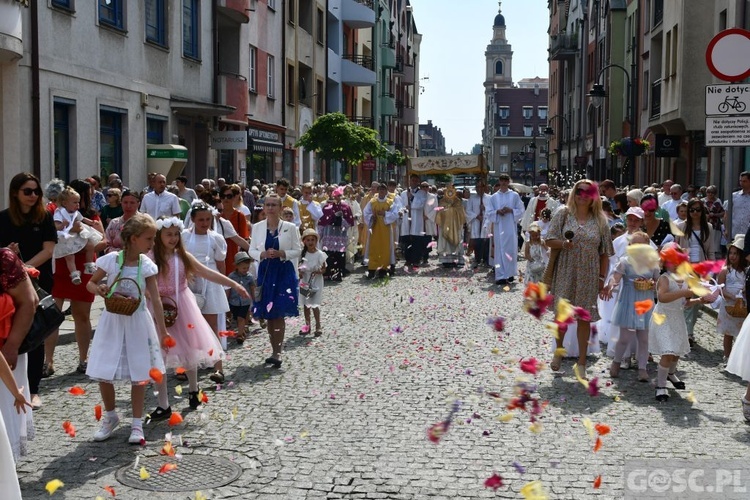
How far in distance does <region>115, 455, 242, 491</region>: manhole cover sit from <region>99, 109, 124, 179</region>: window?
1440cm

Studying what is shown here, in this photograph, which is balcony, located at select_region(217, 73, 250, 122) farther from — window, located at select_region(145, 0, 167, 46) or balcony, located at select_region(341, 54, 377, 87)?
balcony, located at select_region(341, 54, 377, 87)

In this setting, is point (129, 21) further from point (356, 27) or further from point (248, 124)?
point (356, 27)

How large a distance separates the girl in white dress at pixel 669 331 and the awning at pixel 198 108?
55.4 feet

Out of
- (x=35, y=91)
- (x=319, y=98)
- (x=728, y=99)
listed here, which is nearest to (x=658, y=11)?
(x=319, y=98)

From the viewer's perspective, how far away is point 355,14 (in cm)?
4762

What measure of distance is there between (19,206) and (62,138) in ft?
35.8

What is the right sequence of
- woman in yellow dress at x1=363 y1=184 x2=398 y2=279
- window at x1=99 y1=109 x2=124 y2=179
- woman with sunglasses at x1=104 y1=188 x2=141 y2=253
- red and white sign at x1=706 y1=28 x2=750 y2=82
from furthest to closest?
window at x1=99 y1=109 x2=124 y2=179
woman in yellow dress at x1=363 y1=184 x2=398 y2=279
red and white sign at x1=706 y1=28 x2=750 y2=82
woman with sunglasses at x1=104 y1=188 x2=141 y2=253

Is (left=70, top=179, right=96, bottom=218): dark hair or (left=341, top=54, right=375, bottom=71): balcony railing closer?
(left=70, top=179, right=96, bottom=218): dark hair

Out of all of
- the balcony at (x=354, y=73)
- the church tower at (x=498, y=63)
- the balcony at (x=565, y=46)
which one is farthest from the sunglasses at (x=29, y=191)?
the church tower at (x=498, y=63)

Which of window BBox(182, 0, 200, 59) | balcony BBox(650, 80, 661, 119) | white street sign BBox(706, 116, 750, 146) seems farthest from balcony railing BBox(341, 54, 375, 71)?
white street sign BBox(706, 116, 750, 146)

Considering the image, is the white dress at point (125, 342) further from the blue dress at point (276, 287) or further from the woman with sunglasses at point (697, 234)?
the woman with sunglasses at point (697, 234)

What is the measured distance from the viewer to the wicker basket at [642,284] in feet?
29.4

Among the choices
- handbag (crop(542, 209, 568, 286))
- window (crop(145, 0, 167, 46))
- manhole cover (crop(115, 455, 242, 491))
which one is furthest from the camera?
window (crop(145, 0, 167, 46))

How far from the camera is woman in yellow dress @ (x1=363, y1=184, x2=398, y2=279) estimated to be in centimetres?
1916
